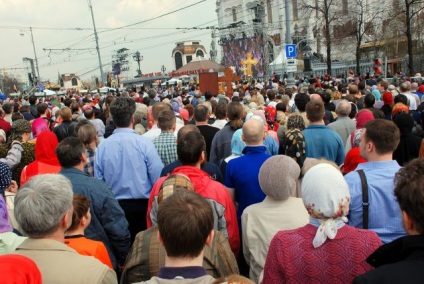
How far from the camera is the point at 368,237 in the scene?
85.0 inches

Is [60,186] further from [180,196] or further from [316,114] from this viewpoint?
[316,114]

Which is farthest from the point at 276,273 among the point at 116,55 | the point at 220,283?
the point at 116,55

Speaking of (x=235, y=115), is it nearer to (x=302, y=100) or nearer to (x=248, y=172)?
(x=302, y=100)

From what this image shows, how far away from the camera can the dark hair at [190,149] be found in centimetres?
340

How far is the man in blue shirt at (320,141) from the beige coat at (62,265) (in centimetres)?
340

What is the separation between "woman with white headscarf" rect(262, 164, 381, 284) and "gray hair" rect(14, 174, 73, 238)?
4.13 feet

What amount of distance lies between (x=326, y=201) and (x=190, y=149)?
Answer: 5.13ft

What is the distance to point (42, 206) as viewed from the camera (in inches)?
85.2

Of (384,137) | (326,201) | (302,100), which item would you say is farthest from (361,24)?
(326,201)

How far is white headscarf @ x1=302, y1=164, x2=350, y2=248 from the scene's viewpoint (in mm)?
2066

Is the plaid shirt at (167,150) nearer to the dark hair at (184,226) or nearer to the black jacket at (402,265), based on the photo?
the dark hair at (184,226)

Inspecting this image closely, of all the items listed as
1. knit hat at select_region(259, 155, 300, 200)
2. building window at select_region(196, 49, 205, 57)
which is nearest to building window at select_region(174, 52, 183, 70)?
building window at select_region(196, 49, 205, 57)

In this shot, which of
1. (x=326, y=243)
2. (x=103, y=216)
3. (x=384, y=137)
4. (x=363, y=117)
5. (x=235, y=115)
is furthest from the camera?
(x=235, y=115)

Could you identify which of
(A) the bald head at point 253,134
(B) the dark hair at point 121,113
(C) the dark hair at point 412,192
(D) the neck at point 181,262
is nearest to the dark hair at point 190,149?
(A) the bald head at point 253,134
